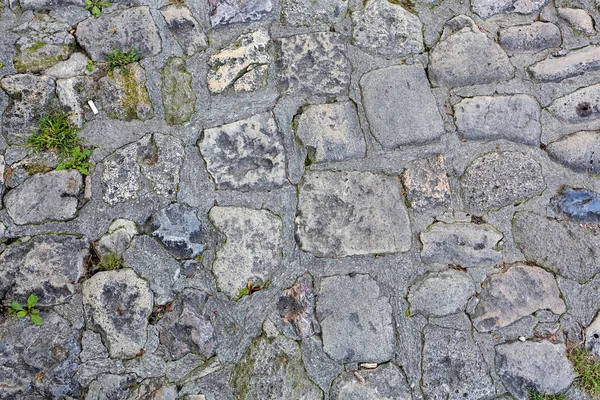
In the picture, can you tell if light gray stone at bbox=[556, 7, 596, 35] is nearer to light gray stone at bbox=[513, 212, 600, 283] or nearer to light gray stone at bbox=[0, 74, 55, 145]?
light gray stone at bbox=[513, 212, 600, 283]

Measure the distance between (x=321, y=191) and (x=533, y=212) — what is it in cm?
86

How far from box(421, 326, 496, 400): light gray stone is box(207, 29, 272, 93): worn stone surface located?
47.8 inches

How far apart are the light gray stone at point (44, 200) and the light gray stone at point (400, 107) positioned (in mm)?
1227

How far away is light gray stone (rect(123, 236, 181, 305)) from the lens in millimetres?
1935

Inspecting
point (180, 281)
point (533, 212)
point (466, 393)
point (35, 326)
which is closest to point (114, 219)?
point (180, 281)

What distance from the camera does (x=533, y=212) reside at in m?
2.04

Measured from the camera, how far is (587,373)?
75.5 inches

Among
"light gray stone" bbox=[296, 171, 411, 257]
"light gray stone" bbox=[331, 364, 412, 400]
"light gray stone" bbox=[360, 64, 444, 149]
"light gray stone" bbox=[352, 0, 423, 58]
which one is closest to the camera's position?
"light gray stone" bbox=[331, 364, 412, 400]

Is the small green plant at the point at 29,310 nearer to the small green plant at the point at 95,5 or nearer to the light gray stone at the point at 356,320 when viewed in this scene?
the light gray stone at the point at 356,320

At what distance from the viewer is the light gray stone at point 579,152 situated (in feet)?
6.80

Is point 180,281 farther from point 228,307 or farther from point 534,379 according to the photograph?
point 534,379

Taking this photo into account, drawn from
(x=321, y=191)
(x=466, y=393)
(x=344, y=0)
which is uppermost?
(x=344, y=0)

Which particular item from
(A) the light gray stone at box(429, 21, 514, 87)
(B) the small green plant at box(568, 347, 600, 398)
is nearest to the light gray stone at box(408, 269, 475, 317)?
(B) the small green plant at box(568, 347, 600, 398)

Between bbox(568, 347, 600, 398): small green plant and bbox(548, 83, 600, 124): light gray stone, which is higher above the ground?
bbox(548, 83, 600, 124): light gray stone
